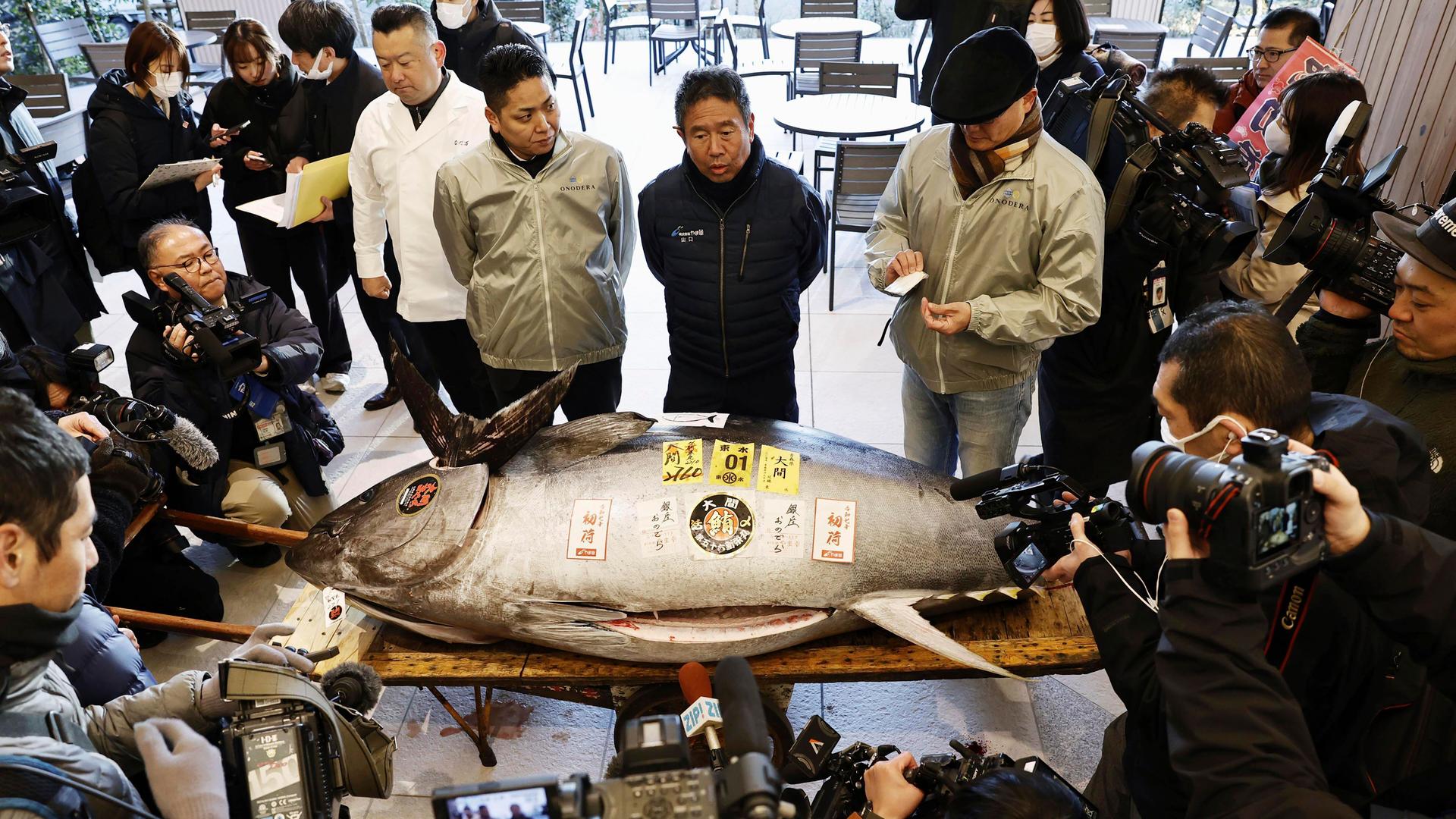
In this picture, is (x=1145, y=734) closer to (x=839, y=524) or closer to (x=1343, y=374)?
(x=839, y=524)

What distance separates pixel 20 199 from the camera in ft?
10.9

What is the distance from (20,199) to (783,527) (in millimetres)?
3055

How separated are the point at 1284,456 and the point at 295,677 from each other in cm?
158

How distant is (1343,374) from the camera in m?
2.26

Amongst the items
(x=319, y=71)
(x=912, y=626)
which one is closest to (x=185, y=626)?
(x=912, y=626)

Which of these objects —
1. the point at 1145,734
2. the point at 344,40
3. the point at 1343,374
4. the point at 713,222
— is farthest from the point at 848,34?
the point at 1145,734

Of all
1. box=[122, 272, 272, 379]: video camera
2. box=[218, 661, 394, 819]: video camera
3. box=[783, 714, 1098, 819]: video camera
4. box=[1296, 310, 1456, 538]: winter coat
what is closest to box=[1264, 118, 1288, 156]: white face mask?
box=[1296, 310, 1456, 538]: winter coat

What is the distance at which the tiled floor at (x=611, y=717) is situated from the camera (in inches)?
99.8

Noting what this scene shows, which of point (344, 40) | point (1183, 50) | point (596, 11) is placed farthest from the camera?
point (596, 11)

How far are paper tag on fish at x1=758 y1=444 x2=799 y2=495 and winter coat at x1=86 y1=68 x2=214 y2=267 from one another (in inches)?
114

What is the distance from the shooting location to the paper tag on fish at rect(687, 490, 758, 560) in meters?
2.21

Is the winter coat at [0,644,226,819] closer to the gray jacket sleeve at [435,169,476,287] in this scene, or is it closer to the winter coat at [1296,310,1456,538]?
the gray jacket sleeve at [435,169,476,287]

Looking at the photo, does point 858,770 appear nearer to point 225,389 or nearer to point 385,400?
point 225,389

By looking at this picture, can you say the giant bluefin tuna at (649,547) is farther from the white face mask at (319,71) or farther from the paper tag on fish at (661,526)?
the white face mask at (319,71)
